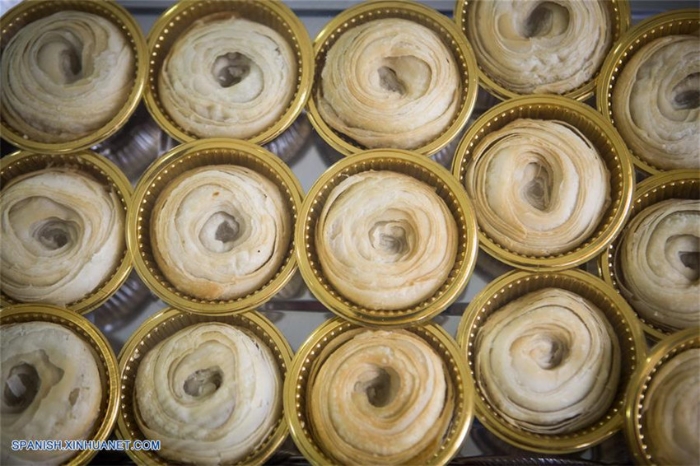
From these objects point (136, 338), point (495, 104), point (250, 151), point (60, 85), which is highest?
point (495, 104)

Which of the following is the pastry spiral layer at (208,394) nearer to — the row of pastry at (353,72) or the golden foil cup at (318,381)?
the golden foil cup at (318,381)

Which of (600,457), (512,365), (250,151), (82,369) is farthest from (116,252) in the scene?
(600,457)

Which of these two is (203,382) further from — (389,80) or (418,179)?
(389,80)

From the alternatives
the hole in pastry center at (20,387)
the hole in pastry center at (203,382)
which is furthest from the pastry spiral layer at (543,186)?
the hole in pastry center at (20,387)

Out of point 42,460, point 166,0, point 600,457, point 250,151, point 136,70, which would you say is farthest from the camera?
point 166,0

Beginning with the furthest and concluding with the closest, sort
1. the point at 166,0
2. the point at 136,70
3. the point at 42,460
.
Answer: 1. the point at 166,0
2. the point at 136,70
3. the point at 42,460

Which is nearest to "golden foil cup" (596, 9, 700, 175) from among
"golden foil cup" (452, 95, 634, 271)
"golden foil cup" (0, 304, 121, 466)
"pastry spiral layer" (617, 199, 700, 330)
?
"golden foil cup" (452, 95, 634, 271)

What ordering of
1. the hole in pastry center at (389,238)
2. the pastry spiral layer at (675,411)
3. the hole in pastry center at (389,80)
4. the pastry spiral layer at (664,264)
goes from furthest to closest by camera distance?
the hole in pastry center at (389,80) → the hole in pastry center at (389,238) → the pastry spiral layer at (664,264) → the pastry spiral layer at (675,411)

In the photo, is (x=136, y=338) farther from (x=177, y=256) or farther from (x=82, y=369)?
(x=177, y=256)
